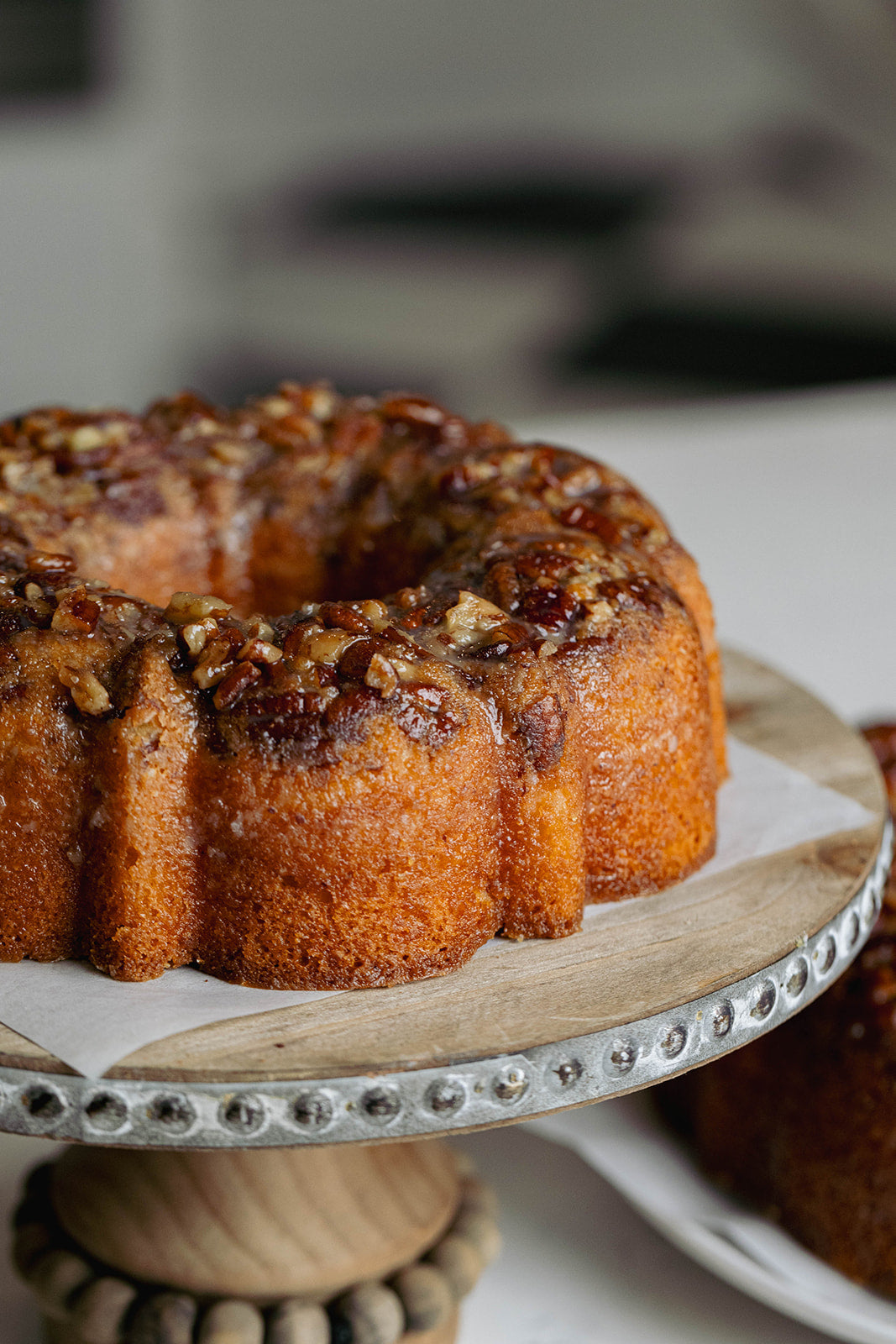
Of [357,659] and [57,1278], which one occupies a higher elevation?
[357,659]

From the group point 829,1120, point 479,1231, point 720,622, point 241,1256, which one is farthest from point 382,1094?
point 720,622

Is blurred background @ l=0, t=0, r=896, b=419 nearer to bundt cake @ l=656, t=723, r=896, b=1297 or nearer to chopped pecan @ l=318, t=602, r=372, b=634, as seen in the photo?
bundt cake @ l=656, t=723, r=896, b=1297

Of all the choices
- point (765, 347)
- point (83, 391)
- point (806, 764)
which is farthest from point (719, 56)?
point (806, 764)

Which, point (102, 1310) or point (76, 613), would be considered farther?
point (102, 1310)

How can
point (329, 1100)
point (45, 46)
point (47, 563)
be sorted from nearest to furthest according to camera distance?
point (329, 1100)
point (47, 563)
point (45, 46)

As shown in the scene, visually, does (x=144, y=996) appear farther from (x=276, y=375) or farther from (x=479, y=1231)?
(x=276, y=375)

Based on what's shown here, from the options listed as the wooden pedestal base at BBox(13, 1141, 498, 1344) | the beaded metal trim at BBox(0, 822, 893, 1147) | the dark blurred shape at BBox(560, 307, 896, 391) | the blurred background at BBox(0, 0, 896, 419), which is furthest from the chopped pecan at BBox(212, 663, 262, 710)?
the dark blurred shape at BBox(560, 307, 896, 391)
